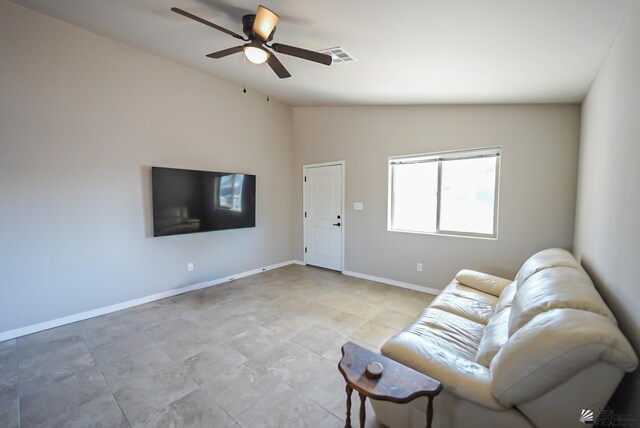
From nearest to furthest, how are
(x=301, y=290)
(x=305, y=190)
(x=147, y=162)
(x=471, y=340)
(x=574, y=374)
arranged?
(x=574, y=374), (x=471, y=340), (x=147, y=162), (x=301, y=290), (x=305, y=190)

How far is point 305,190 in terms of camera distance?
5.35 m

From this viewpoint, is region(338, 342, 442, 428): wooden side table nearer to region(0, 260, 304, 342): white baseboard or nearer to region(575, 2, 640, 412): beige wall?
region(575, 2, 640, 412): beige wall

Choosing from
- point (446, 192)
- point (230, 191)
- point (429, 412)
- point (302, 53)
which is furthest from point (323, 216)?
point (429, 412)

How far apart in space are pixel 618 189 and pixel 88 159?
4594 millimetres

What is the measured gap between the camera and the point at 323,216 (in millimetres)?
5121

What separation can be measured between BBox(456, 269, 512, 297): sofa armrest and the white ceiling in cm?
194

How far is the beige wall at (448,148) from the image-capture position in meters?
3.06

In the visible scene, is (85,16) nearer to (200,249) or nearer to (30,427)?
(200,249)

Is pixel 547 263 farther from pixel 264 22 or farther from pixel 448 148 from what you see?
pixel 264 22

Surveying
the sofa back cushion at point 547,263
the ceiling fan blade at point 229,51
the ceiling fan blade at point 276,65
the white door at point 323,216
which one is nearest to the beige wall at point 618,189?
the sofa back cushion at point 547,263

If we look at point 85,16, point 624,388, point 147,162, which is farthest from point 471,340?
point 85,16

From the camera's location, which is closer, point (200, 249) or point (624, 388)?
point (624, 388)

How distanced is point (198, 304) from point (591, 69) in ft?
15.1

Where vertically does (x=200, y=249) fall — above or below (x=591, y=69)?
below
